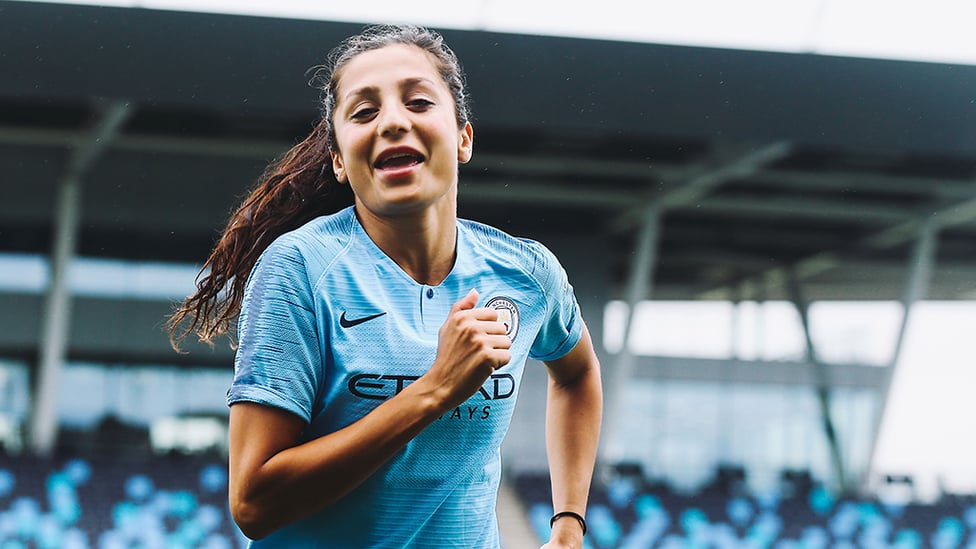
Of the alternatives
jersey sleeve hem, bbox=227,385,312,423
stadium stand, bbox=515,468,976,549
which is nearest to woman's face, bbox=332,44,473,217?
jersey sleeve hem, bbox=227,385,312,423

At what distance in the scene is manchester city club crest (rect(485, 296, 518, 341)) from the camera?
2.06m

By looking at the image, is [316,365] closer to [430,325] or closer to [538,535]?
[430,325]

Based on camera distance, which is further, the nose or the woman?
the nose

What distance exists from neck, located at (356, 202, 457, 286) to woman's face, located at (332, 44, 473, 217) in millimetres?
28

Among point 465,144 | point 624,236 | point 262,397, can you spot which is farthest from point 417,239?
point 624,236

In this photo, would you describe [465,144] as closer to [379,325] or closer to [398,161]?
[398,161]

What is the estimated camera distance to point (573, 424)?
2.52m

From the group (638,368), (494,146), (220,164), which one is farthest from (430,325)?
(638,368)

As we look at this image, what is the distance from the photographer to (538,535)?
60.1 feet

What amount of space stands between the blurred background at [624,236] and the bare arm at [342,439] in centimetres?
939

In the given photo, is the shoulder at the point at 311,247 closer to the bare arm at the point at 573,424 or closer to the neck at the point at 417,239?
the neck at the point at 417,239

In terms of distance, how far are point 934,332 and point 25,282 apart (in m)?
16.6

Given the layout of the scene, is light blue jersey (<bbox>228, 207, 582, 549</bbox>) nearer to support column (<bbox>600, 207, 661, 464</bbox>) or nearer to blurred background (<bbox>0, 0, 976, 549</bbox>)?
blurred background (<bbox>0, 0, 976, 549</bbox>)

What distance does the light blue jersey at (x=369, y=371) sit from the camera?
5.87 ft
